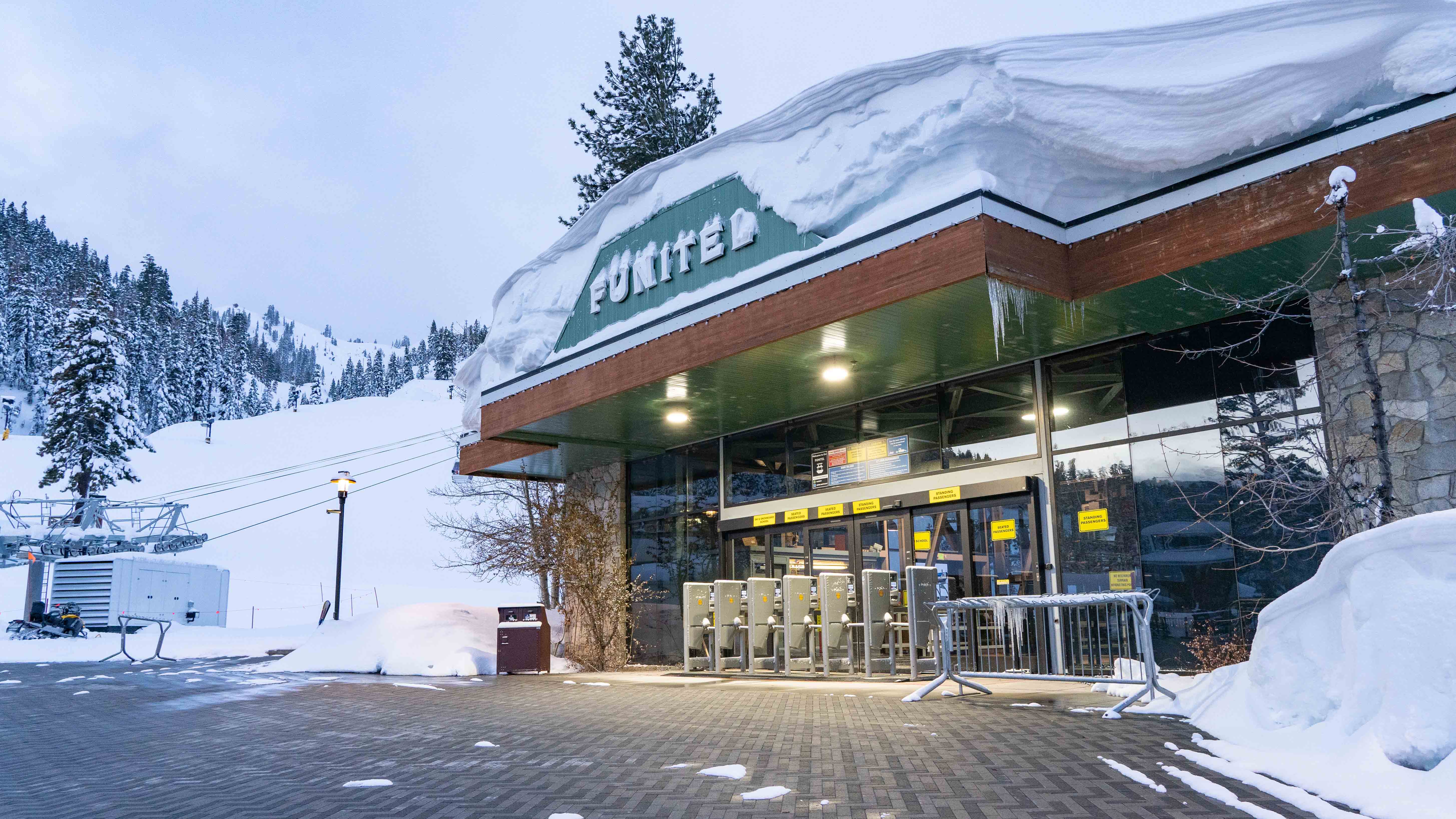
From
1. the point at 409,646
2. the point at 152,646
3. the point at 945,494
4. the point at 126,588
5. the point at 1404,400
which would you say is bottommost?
the point at 152,646

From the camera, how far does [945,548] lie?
12.5 m

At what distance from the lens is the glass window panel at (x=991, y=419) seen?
1175 cm

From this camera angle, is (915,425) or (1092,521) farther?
(915,425)

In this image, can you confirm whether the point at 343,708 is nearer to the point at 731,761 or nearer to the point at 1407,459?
the point at 731,761

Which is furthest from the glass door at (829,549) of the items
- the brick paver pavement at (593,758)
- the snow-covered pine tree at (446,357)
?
the snow-covered pine tree at (446,357)

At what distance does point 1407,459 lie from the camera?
27.1 ft

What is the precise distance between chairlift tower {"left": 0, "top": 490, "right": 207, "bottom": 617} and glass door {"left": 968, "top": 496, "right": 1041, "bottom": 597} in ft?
105

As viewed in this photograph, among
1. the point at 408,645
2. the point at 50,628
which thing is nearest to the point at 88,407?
the point at 50,628

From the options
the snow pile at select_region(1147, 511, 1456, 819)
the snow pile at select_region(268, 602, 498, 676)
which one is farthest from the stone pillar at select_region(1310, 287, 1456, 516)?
the snow pile at select_region(268, 602, 498, 676)

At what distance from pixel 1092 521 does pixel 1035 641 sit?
152cm

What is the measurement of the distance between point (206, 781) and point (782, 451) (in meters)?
10.5

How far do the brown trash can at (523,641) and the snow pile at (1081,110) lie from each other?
757cm

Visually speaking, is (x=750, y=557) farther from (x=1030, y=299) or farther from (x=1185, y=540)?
(x=1030, y=299)

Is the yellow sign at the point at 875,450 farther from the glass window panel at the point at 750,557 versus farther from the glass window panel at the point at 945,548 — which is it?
the glass window panel at the point at 750,557
